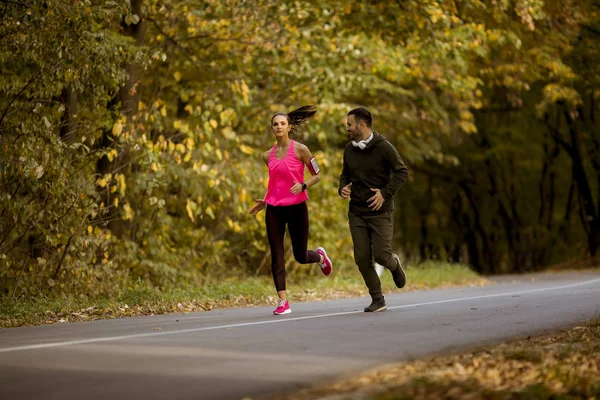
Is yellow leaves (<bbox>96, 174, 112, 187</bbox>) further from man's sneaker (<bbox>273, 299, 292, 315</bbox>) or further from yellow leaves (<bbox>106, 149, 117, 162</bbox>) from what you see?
man's sneaker (<bbox>273, 299, 292, 315</bbox>)

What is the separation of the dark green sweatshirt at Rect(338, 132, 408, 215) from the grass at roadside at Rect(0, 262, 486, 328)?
295 cm

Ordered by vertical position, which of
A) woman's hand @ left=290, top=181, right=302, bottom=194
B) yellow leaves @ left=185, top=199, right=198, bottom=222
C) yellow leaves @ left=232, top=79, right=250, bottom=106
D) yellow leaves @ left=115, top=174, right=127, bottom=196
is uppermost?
yellow leaves @ left=232, top=79, right=250, bottom=106

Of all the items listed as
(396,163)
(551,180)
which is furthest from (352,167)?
(551,180)

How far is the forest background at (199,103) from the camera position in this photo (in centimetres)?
1359

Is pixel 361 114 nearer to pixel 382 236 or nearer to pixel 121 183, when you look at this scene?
pixel 382 236

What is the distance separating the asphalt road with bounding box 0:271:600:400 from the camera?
6.38 meters

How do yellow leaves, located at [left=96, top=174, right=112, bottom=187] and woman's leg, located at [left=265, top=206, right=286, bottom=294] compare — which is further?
yellow leaves, located at [left=96, top=174, right=112, bottom=187]

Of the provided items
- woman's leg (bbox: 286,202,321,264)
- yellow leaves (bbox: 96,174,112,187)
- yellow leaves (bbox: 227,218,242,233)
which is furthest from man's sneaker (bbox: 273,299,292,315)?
yellow leaves (bbox: 227,218,242,233)

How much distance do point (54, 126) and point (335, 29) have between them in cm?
723

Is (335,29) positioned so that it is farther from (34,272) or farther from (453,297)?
(34,272)

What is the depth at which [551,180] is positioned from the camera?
40.1 meters

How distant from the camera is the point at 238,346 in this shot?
8.27 meters

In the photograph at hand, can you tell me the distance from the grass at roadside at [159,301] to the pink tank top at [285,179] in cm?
234

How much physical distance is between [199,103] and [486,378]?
43.5 ft
